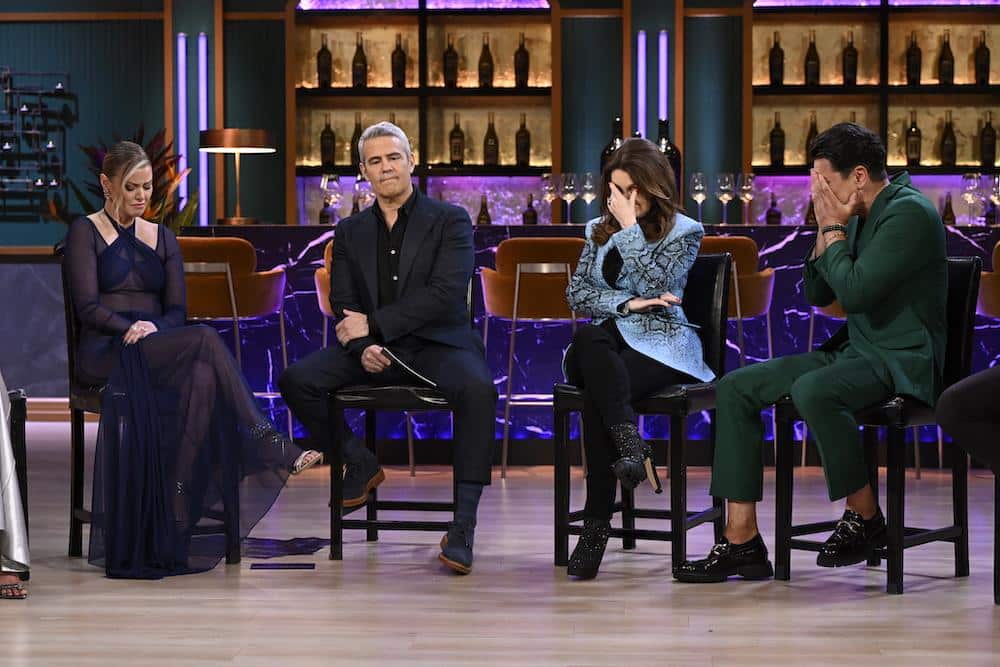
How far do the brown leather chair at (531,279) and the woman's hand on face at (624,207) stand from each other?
127cm

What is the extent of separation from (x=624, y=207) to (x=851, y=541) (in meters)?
1.05

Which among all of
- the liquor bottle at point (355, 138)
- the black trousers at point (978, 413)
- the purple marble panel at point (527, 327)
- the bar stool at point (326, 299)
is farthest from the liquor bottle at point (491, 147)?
the black trousers at point (978, 413)

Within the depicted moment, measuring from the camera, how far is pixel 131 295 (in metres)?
3.94

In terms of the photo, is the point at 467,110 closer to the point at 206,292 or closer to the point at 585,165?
the point at 585,165

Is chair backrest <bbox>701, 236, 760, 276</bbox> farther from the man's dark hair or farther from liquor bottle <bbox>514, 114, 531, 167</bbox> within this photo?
liquor bottle <bbox>514, 114, 531, 167</bbox>

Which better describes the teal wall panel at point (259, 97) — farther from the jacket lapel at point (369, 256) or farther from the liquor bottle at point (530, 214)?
the jacket lapel at point (369, 256)

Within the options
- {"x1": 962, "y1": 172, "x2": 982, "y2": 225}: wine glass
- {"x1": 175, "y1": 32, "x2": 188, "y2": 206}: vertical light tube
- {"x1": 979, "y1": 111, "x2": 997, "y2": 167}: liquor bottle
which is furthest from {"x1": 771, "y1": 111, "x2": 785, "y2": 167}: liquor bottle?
{"x1": 175, "y1": 32, "x2": 188, "y2": 206}: vertical light tube

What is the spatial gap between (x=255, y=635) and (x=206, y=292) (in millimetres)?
2531

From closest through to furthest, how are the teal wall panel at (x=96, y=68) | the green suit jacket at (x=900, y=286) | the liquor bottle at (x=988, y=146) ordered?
the green suit jacket at (x=900, y=286) → the liquor bottle at (x=988, y=146) → the teal wall panel at (x=96, y=68)

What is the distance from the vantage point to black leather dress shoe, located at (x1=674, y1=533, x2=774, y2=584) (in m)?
3.42

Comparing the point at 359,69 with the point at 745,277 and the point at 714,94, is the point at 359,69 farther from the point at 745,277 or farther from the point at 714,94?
the point at 745,277

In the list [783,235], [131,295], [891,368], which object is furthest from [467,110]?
[891,368]

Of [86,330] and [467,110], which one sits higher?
[467,110]

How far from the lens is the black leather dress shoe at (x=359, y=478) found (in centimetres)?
389
